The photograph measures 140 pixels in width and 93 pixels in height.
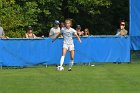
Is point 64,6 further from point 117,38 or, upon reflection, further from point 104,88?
point 104,88

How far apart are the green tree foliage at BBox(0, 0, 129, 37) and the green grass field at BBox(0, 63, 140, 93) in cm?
1571

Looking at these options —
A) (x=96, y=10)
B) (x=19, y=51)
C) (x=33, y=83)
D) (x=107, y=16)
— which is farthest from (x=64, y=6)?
(x=33, y=83)

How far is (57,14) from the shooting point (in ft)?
136

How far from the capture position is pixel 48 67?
71.5 ft

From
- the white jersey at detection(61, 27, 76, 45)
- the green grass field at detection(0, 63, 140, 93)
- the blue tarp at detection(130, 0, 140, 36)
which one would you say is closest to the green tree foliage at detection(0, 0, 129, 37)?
the blue tarp at detection(130, 0, 140, 36)

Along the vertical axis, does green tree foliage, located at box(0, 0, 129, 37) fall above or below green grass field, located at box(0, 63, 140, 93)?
above

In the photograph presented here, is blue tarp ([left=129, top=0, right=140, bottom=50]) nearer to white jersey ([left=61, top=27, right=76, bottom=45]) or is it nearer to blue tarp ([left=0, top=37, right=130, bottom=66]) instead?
blue tarp ([left=0, top=37, right=130, bottom=66])

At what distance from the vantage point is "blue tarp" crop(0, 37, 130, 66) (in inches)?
843

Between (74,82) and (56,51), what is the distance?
22.2ft

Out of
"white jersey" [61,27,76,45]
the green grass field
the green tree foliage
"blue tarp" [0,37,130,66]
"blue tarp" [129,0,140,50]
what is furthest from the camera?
the green tree foliage

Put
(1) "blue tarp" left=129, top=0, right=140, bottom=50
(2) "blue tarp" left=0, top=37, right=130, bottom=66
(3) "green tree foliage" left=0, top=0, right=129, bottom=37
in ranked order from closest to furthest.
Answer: (2) "blue tarp" left=0, top=37, right=130, bottom=66, (1) "blue tarp" left=129, top=0, right=140, bottom=50, (3) "green tree foliage" left=0, top=0, right=129, bottom=37

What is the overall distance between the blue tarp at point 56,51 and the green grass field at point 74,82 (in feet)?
10.3

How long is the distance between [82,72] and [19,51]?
3.81 m

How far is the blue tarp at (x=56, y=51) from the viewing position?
70.3 ft
